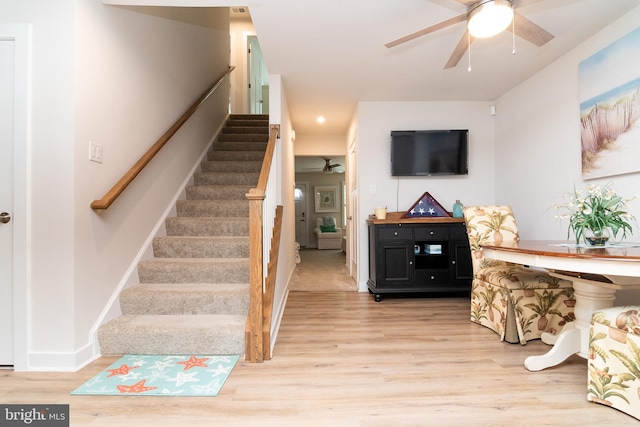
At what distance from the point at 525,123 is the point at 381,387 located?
10.5ft

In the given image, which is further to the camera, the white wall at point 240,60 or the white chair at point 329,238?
the white chair at point 329,238

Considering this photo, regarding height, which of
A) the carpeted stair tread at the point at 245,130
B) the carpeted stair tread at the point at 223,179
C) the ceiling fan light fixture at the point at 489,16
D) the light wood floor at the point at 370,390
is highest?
the carpeted stair tread at the point at 245,130

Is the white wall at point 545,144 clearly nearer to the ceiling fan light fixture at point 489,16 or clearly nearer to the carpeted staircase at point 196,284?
the ceiling fan light fixture at point 489,16

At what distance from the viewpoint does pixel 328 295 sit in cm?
390

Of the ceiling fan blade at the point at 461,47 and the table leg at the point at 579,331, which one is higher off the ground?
the ceiling fan blade at the point at 461,47

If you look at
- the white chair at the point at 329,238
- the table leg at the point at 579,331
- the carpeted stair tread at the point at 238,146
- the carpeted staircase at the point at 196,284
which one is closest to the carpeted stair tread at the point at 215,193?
the carpeted staircase at the point at 196,284

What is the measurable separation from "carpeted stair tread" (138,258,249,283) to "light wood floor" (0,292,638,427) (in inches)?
24.6

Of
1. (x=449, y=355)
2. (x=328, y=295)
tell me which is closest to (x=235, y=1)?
(x=449, y=355)

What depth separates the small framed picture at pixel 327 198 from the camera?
34.5 ft

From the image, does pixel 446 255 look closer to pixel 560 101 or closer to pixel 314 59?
pixel 560 101

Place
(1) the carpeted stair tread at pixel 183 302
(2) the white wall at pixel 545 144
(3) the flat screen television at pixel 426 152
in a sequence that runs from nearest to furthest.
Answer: (1) the carpeted stair tread at pixel 183 302, (2) the white wall at pixel 545 144, (3) the flat screen television at pixel 426 152

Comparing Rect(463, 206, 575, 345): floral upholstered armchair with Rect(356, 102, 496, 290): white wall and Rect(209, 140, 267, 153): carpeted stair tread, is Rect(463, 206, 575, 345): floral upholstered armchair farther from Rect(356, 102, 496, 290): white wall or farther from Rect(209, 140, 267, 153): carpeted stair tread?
Rect(209, 140, 267, 153): carpeted stair tread

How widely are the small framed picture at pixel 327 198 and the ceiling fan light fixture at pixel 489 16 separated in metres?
8.65

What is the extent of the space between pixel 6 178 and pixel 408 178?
12.2 feet
